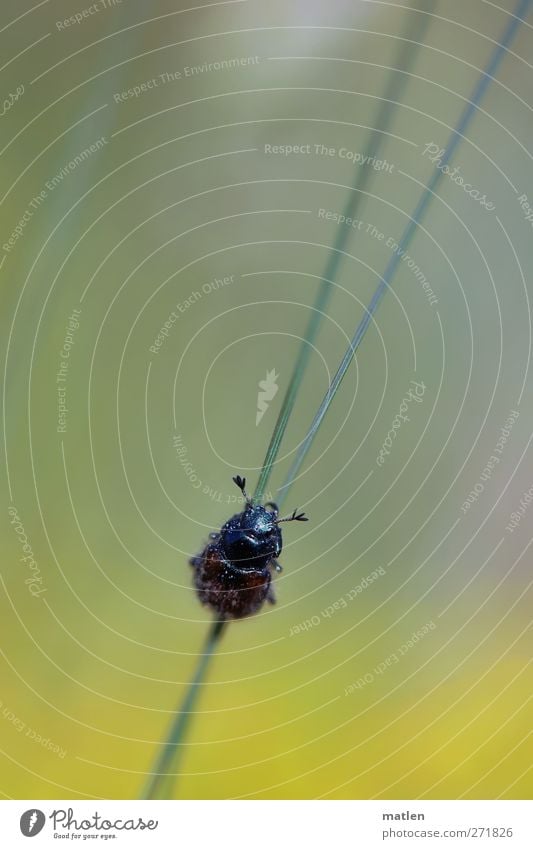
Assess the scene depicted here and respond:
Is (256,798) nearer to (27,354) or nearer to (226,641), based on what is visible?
(226,641)

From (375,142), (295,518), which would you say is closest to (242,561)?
(295,518)
